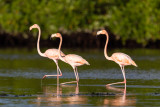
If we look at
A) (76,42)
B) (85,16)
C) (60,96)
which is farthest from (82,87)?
(85,16)

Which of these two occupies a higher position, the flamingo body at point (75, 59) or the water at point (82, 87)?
the flamingo body at point (75, 59)

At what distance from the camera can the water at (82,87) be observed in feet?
46.3

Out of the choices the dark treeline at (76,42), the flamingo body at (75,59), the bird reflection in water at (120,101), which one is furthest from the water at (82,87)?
the dark treeline at (76,42)

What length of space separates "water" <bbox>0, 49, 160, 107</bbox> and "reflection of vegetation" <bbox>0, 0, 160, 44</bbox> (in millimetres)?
18119

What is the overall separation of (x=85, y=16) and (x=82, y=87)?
92.0 ft

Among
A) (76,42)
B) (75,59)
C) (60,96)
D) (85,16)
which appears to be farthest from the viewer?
(85,16)

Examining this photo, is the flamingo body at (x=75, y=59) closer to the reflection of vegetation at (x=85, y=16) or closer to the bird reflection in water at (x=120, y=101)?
the bird reflection in water at (x=120, y=101)

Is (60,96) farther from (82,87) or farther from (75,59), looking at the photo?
(75,59)

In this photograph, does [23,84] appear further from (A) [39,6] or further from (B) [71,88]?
(A) [39,6]

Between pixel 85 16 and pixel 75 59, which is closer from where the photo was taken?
pixel 75 59

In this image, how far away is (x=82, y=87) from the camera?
680 inches

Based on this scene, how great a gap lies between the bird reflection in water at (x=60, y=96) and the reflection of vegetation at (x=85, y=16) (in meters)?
26.1

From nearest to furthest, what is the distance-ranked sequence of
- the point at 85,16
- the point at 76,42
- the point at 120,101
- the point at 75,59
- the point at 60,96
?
the point at 120,101, the point at 60,96, the point at 75,59, the point at 76,42, the point at 85,16

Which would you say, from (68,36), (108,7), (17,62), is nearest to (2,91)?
(17,62)
